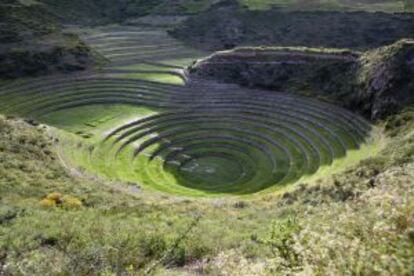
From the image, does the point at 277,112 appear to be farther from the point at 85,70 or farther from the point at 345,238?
the point at 345,238

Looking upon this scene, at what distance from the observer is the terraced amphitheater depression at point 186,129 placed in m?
41.2

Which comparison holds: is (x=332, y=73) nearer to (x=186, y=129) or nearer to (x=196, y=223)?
(x=186, y=129)

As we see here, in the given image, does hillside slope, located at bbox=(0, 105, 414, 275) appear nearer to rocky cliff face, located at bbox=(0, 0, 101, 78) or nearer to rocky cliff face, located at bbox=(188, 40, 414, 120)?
rocky cliff face, located at bbox=(188, 40, 414, 120)

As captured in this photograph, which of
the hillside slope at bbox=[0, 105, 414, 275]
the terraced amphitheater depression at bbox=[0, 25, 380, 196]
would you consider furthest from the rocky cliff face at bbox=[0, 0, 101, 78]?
the hillside slope at bbox=[0, 105, 414, 275]

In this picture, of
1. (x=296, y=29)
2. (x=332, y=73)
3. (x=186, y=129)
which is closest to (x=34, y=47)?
(x=186, y=129)

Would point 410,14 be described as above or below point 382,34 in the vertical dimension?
above

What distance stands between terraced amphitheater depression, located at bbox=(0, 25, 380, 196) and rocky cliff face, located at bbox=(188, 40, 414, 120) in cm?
177

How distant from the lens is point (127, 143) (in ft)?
153

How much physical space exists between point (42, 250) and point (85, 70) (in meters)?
51.0

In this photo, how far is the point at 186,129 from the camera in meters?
50.0

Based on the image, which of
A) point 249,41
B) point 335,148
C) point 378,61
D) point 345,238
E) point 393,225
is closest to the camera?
point 393,225

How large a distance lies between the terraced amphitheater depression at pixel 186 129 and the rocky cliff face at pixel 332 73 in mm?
1771

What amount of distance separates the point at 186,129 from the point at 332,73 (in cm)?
→ 1919

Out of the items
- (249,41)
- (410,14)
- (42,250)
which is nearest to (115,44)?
(249,41)
